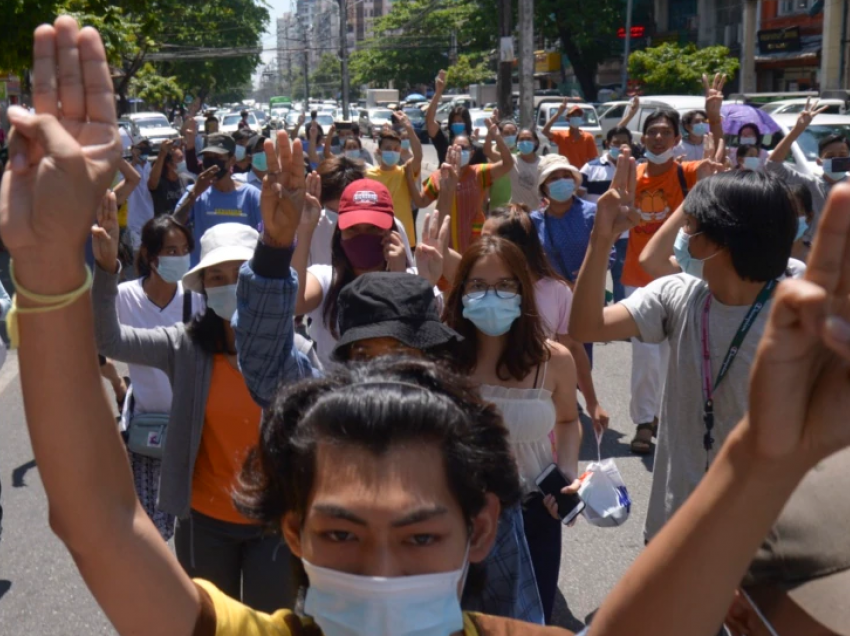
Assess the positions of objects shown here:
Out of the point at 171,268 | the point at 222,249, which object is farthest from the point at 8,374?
the point at 222,249

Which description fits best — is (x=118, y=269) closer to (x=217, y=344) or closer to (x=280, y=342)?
(x=217, y=344)

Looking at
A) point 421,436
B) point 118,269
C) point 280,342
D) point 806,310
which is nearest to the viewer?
point 806,310

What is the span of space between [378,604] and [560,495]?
2.00 m

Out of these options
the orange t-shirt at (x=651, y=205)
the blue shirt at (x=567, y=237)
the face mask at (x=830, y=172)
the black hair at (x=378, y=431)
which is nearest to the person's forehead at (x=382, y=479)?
the black hair at (x=378, y=431)

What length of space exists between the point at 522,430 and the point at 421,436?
171 cm

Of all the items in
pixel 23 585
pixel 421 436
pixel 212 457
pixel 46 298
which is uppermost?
pixel 46 298

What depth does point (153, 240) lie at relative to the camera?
5.49 meters

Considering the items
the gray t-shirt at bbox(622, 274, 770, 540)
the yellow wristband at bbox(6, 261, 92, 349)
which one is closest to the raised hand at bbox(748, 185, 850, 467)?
the yellow wristband at bbox(6, 261, 92, 349)

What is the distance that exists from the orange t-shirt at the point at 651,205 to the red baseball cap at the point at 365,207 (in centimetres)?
299

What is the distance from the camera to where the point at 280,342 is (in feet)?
9.60

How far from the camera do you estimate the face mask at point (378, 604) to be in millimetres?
1725

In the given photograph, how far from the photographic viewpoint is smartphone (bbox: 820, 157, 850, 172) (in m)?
9.38

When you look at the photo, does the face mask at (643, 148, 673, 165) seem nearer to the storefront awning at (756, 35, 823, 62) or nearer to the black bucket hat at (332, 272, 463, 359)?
the black bucket hat at (332, 272, 463, 359)

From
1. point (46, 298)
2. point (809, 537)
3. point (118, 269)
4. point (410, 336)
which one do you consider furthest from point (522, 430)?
point (46, 298)
